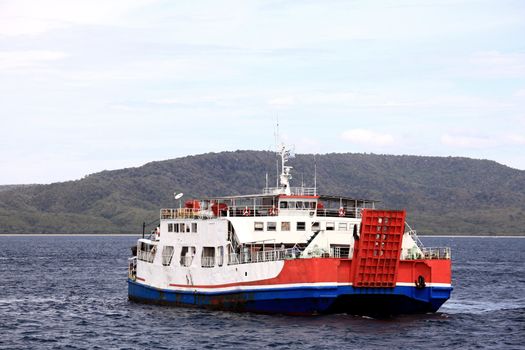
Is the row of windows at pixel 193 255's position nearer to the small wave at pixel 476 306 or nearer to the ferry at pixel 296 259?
the ferry at pixel 296 259

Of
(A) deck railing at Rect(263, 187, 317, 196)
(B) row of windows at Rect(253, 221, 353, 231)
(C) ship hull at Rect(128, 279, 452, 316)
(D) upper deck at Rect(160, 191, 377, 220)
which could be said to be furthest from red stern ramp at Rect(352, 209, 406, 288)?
(A) deck railing at Rect(263, 187, 317, 196)

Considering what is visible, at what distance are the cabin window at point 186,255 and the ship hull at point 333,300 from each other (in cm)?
368

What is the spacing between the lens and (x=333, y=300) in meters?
51.4

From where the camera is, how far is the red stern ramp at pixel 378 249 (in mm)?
51594

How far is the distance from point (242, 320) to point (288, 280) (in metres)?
3.74

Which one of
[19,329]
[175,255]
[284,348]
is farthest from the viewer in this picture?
[175,255]

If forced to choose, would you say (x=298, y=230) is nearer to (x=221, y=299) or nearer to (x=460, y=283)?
(x=221, y=299)

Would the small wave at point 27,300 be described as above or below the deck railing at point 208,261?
below

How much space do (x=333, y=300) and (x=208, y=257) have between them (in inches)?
Answer: 392

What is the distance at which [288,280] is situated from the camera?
170 ft

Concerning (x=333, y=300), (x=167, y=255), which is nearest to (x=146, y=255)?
(x=167, y=255)

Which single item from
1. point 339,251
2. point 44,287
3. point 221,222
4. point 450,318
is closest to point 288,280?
point 339,251

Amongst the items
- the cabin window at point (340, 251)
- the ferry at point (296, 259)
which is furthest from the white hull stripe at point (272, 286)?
the cabin window at point (340, 251)

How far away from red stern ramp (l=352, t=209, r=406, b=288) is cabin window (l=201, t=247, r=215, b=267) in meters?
9.81
